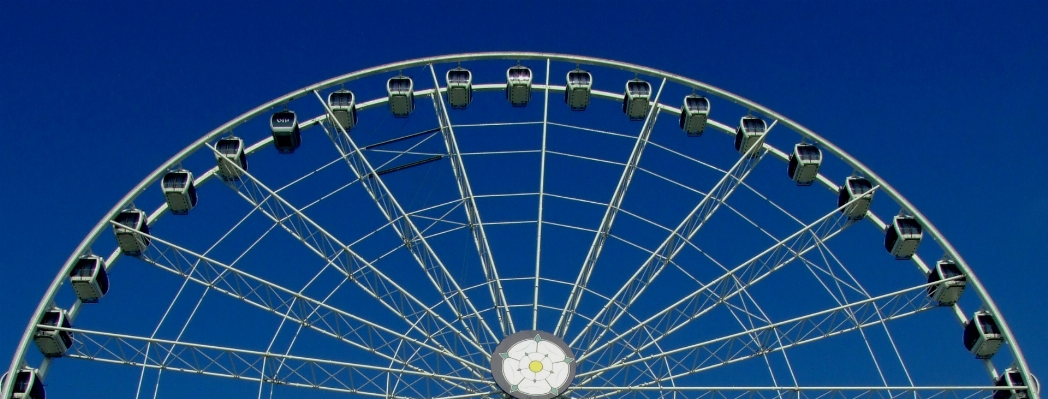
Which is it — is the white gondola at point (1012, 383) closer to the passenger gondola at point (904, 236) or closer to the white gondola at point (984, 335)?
the white gondola at point (984, 335)

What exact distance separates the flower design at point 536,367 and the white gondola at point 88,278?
1203 cm

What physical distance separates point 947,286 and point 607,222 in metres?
10.3

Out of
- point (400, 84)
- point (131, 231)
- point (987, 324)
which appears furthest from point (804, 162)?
point (131, 231)

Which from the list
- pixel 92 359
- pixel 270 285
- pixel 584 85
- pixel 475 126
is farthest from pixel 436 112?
pixel 92 359

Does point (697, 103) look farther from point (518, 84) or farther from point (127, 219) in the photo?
point (127, 219)

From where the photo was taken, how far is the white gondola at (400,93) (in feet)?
143

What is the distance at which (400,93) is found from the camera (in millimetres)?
43531

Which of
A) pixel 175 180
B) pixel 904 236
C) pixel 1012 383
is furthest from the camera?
pixel 904 236

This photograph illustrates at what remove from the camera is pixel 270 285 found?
3778cm

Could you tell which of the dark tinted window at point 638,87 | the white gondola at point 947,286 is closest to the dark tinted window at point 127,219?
the dark tinted window at point 638,87

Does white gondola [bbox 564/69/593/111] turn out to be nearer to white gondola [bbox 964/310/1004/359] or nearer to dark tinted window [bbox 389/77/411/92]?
dark tinted window [bbox 389/77/411/92]

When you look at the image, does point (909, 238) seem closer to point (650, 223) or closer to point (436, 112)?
point (650, 223)

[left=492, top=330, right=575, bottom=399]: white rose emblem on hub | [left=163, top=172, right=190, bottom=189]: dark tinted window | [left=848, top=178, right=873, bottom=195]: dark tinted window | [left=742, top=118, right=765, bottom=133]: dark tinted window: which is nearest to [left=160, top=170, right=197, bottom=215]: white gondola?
[left=163, top=172, right=190, bottom=189]: dark tinted window

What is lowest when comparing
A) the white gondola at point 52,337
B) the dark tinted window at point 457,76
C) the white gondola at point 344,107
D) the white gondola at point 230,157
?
the white gondola at point 52,337
